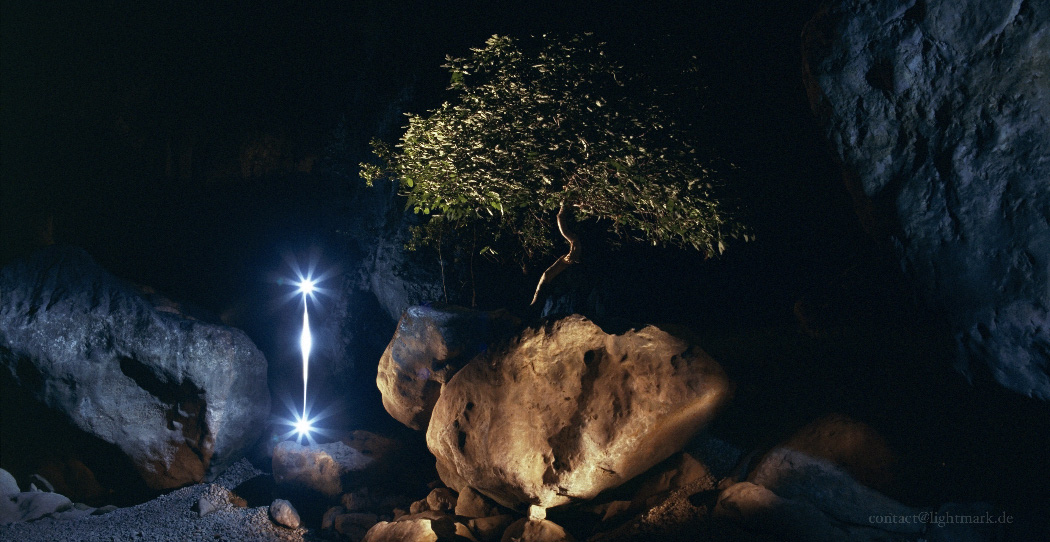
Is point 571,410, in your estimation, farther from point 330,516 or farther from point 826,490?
point 330,516

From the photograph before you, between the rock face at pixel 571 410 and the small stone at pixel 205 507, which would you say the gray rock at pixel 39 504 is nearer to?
the small stone at pixel 205 507

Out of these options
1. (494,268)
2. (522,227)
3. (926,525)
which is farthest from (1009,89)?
(494,268)

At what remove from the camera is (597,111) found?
5.67 metres

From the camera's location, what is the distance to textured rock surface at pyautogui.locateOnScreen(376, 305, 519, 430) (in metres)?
6.93

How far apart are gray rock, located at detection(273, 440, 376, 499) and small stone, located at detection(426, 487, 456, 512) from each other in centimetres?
170

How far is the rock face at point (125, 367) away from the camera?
7648 mm

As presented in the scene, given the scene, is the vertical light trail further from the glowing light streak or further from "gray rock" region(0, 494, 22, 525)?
"gray rock" region(0, 494, 22, 525)

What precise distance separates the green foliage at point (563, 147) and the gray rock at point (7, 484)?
750 centimetres

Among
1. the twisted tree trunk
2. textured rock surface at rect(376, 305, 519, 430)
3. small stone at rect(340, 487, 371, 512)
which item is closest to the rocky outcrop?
small stone at rect(340, 487, 371, 512)

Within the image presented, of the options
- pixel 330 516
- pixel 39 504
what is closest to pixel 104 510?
pixel 39 504

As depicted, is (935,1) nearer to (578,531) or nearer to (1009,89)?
(1009,89)

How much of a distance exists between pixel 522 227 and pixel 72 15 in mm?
10536

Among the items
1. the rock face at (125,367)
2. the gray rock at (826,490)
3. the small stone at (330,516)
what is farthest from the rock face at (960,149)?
the rock face at (125,367)

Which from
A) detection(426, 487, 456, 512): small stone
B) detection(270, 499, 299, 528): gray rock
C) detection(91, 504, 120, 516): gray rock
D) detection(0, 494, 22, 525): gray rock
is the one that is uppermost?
detection(0, 494, 22, 525): gray rock
